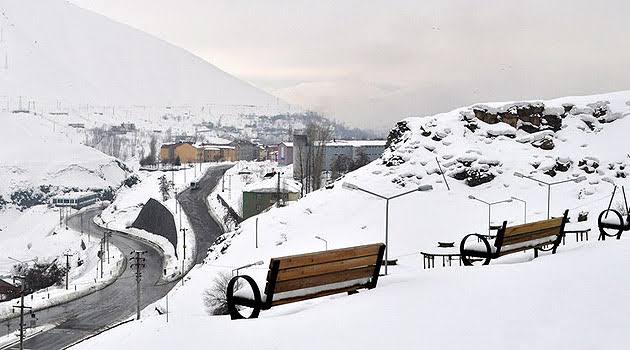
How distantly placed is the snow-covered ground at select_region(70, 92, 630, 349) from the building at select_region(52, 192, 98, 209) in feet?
260

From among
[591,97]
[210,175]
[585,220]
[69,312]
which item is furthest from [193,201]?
[585,220]

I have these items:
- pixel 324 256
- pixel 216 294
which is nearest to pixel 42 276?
pixel 216 294

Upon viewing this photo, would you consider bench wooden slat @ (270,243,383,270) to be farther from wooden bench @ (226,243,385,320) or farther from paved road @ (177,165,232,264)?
paved road @ (177,165,232,264)

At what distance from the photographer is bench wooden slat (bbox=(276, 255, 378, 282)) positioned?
6312mm

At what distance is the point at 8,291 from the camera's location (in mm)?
52031

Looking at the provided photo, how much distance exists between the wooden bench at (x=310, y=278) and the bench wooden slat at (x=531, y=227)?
3.14m

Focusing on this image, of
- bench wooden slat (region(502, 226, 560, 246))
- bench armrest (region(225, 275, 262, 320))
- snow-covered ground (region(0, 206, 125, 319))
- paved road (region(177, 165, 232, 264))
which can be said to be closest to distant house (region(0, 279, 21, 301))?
snow-covered ground (region(0, 206, 125, 319))

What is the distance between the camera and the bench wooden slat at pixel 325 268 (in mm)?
6312

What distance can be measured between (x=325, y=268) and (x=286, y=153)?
90580mm

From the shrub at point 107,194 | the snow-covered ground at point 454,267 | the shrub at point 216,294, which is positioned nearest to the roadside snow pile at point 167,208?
the shrub at point 107,194

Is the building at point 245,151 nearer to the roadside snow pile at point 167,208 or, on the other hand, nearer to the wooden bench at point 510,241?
the roadside snow pile at point 167,208

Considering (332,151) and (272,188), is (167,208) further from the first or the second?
(332,151)

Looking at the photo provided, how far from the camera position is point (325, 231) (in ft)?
96.9

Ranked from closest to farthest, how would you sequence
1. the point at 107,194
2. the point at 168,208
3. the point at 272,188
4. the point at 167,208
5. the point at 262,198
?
the point at 262,198 < the point at 272,188 < the point at 167,208 < the point at 168,208 < the point at 107,194
